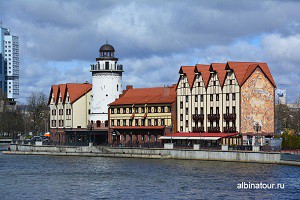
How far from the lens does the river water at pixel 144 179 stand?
70062 millimetres

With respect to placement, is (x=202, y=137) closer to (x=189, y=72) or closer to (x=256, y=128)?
(x=256, y=128)

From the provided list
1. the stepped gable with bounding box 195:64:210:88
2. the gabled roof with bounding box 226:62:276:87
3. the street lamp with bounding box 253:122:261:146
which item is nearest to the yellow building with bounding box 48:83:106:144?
the stepped gable with bounding box 195:64:210:88

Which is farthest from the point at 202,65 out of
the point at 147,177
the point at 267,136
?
the point at 147,177

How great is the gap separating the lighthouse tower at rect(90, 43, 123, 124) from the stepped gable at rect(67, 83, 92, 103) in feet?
23.6

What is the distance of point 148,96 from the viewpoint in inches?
5477

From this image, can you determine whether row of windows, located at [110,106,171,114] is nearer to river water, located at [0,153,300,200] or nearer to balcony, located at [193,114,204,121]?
balcony, located at [193,114,204,121]

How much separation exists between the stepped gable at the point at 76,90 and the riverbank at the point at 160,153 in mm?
15427

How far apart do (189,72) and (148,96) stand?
1311 cm

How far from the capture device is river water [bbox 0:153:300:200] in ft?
230

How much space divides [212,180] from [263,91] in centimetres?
4171

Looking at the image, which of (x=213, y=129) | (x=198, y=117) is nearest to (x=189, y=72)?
(x=198, y=117)

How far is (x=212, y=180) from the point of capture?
80500 millimetres

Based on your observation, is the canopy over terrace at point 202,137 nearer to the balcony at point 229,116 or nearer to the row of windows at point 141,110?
the balcony at point 229,116
